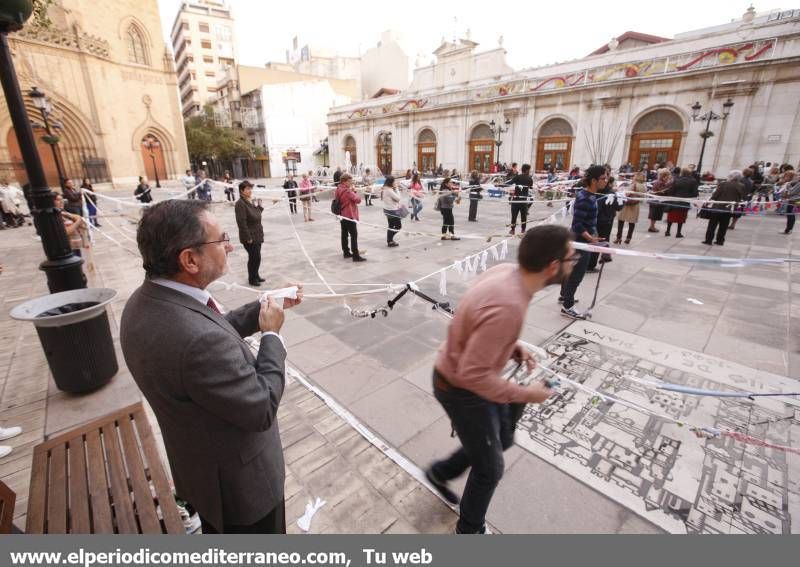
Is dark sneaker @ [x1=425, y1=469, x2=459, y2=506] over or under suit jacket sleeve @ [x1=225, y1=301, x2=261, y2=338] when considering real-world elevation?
under

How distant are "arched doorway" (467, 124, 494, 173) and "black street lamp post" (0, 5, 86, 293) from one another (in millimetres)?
31320

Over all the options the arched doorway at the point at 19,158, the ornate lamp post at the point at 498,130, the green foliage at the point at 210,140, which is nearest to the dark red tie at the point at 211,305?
the ornate lamp post at the point at 498,130

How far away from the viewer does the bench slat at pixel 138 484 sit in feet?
6.09

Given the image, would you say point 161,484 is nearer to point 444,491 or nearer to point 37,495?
A: point 37,495

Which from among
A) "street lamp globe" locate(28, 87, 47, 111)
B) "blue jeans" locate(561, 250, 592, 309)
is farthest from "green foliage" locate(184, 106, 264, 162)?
"blue jeans" locate(561, 250, 592, 309)

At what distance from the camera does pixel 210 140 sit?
137 ft

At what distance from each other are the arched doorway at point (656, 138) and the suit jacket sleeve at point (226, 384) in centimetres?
2799

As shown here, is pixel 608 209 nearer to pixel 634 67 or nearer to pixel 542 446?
pixel 542 446

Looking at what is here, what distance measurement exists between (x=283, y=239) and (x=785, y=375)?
35.6ft

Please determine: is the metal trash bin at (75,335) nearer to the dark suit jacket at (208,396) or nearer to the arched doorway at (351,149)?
the dark suit jacket at (208,396)

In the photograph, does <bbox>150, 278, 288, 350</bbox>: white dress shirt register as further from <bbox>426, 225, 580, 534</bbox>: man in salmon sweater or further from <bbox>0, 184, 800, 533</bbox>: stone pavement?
<bbox>0, 184, 800, 533</bbox>: stone pavement

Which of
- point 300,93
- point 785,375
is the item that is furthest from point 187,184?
point 300,93

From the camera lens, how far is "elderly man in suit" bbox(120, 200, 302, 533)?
123 cm

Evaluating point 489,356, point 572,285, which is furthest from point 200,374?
point 572,285
